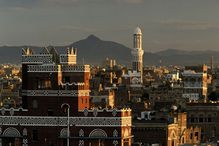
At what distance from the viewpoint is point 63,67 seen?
185 ft

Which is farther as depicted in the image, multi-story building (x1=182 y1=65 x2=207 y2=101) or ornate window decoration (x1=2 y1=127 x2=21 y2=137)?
multi-story building (x1=182 y1=65 x2=207 y2=101)

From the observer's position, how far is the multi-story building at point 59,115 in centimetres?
5484

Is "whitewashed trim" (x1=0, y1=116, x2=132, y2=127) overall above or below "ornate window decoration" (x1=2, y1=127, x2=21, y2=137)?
above

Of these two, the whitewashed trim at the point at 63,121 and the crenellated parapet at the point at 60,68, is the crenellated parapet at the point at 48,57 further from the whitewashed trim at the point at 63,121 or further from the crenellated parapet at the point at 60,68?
the whitewashed trim at the point at 63,121

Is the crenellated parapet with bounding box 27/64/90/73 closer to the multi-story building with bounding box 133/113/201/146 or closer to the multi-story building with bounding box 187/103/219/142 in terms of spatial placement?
the multi-story building with bounding box 133/113/201/146

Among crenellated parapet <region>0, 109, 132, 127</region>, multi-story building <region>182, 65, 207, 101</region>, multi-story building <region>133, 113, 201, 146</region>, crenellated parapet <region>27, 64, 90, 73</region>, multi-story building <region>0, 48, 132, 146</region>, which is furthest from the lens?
multi-story building <region>182, 65, 207, 101</region>

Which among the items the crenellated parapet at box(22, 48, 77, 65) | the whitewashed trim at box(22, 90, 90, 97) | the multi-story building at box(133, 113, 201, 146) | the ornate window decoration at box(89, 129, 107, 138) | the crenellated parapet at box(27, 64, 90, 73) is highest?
the crenellated parapet at box(22, 48, 77, 65)

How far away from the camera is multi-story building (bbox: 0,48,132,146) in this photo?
54.8m

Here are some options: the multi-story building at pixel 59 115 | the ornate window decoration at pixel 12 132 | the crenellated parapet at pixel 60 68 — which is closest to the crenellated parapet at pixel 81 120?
the multi-story building at pixel 59 115

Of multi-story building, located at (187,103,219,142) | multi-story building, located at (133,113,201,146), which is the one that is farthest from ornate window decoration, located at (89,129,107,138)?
multi-story building, located at (187,103,219,142)

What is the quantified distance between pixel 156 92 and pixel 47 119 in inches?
3800

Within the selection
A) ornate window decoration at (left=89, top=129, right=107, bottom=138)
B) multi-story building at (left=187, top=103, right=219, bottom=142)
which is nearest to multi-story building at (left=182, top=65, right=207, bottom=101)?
multi-story building at (left=187, top=103, right=219, bottom=142)

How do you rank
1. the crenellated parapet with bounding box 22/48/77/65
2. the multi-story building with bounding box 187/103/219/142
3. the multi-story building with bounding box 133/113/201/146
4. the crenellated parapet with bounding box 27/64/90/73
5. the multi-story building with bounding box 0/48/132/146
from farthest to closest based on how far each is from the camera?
1. the multi-story building with bounding box 187/103/219/142
2. the multi-story building with bounding box 133/113/201/146
3. the crenellated parapet with bounding box 22/48/77/65
4. the crenellated parapet with bounding box 27/64/90/73
5. the multi-story building with bounding box 0/48/132/146

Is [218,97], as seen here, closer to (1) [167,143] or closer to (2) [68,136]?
(1) [167,143]
